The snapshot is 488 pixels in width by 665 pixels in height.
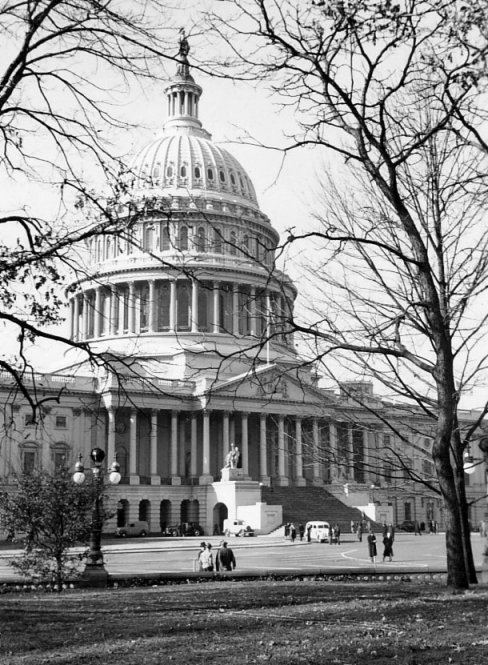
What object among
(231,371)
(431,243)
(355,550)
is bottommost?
(355,550)

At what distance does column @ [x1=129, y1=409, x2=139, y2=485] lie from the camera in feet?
290

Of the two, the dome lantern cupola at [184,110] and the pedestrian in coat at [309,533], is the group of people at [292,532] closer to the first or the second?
the pedestrian in coat at [309,533]

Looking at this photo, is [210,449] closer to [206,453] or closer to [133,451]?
[206,453]

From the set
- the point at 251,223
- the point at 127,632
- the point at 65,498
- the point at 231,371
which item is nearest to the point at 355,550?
the point at 65,498

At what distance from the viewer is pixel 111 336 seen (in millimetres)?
103062

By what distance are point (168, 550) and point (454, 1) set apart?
4758 centimetres

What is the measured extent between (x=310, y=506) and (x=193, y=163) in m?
50.7

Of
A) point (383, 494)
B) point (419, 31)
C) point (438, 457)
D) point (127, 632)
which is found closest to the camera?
point (127, 632)

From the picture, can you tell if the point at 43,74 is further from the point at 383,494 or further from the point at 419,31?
the point at 383,494

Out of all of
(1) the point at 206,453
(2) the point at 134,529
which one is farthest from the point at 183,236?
(2) the point at 134,529

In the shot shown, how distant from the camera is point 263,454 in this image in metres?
96.2

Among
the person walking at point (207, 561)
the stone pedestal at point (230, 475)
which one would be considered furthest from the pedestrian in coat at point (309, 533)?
the person walking at point (207, 561)

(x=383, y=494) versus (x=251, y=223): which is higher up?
(x=251, y=223)

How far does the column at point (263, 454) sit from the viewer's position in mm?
94625
